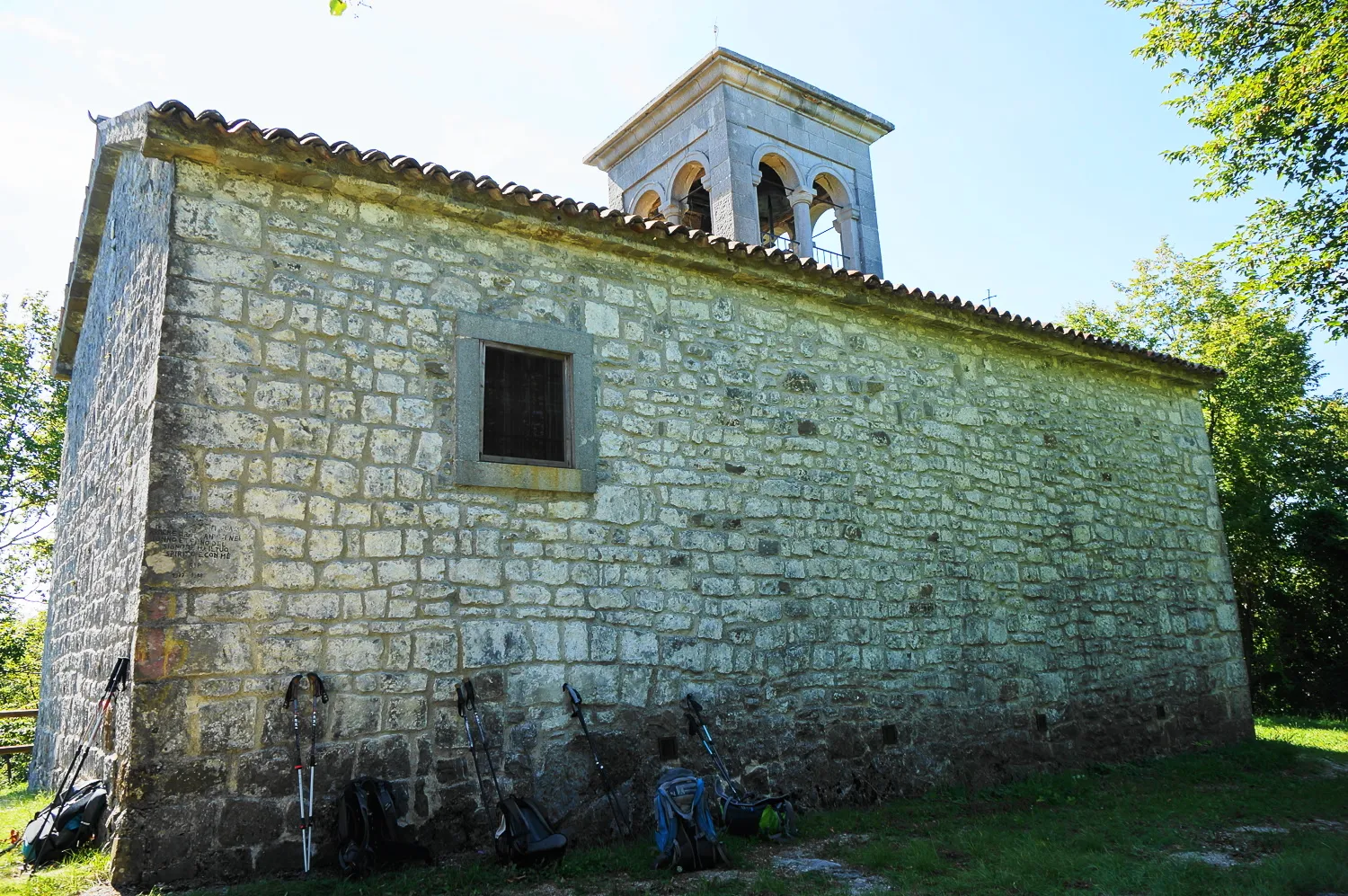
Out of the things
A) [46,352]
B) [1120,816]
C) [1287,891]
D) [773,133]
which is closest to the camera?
[1287,891]

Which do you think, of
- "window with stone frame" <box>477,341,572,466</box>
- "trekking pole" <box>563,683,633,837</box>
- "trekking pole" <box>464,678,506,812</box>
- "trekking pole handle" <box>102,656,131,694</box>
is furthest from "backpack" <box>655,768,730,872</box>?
"trekking pole handle" <box>102,656,131,694</box>

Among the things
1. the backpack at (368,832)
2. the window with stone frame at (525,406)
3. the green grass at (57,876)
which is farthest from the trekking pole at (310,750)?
the window with stone frame at (525,406)

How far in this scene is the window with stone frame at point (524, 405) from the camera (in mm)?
5672

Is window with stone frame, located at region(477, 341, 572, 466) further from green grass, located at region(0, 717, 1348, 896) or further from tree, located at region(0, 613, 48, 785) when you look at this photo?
tree, located at region(0, 613, 48, 785)

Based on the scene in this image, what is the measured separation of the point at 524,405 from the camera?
5992 millimetres

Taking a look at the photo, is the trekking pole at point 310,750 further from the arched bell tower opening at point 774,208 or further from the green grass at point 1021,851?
the arched bell tower opening at point 774,208

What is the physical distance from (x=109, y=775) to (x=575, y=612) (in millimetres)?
2684

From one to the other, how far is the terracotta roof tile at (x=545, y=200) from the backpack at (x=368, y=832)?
11.7ft

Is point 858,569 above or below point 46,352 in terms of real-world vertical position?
below

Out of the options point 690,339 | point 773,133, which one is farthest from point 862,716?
point 773,133

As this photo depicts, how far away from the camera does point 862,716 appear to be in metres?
7.05

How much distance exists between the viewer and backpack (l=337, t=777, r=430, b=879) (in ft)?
14.8

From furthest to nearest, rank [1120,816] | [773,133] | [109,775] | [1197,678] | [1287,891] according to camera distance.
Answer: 1. [773,133]
2. [1197,678]
3. [1120,816]
4. [109,775]
5. [1287,891]

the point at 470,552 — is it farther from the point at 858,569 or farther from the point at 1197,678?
the point at 1197,678
